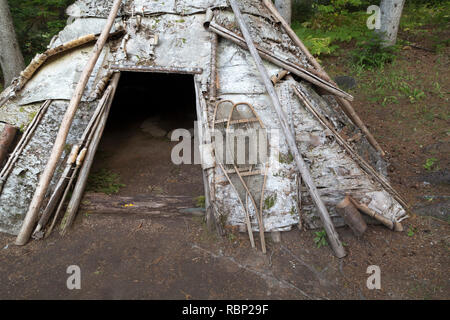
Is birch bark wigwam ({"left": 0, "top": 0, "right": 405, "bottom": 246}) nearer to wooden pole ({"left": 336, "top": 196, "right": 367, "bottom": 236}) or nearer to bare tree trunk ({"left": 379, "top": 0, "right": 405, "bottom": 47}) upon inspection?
wooden pole ({"left": 336, "top": 196, "right": 367, "bottom": 236})

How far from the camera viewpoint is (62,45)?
15.9 feet

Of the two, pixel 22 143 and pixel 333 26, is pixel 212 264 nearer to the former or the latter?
pixel 22 143

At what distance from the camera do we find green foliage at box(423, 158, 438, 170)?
17.2 ft

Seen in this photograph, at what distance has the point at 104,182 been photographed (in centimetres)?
513

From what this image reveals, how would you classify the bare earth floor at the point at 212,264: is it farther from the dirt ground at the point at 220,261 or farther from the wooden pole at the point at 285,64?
the wooden pole at the point at 285,64

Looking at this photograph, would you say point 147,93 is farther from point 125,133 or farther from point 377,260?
point 377,260

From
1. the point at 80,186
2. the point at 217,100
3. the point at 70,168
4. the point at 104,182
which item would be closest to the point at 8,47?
the point at 104,182

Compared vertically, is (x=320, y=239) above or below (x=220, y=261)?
above

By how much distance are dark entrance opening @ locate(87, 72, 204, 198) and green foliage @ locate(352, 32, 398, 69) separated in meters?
5.13

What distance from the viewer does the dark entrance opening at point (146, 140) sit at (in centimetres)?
524

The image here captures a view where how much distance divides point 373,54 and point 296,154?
6096mm

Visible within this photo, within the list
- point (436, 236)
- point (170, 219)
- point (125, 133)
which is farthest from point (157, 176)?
point (436, 236)

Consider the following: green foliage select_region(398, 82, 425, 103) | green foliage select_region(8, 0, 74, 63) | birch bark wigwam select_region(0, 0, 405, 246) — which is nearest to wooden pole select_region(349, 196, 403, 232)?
birch bark wigwam select_region(0, 0, 405, 246)
